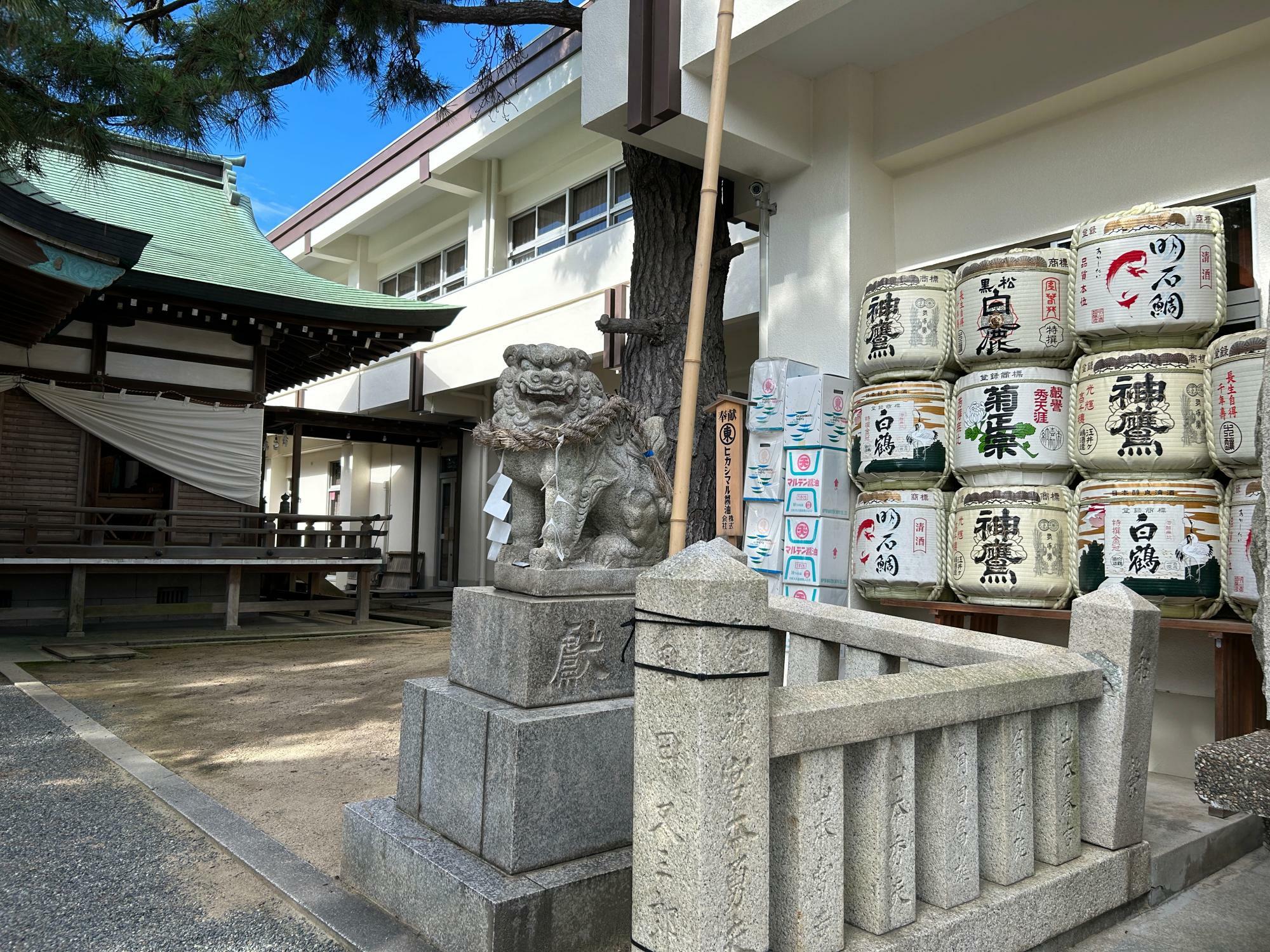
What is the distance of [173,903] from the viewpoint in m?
2.78

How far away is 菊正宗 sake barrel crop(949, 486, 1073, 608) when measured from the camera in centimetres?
452

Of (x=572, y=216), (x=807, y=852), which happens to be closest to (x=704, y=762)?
(x=807, y=852)

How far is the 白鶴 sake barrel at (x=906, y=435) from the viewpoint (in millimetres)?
5039

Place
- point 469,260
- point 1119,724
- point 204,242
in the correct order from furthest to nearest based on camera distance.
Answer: point 469,260 < point 204,242 < point 1119,724

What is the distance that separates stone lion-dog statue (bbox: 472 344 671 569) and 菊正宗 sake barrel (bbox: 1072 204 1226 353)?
274cm

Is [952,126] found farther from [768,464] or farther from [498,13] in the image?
[498,13]

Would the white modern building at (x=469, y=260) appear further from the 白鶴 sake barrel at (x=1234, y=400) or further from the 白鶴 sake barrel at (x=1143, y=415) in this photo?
the 白鶴 sake barrel at (x=1234, y=400)

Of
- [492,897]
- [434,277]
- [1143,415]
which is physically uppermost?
[434,277]

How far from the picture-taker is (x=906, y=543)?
5.06 m

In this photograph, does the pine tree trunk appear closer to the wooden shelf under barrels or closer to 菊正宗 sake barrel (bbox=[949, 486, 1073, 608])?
菊正宗 sake barrel (bbox=[949, 486, 1073, 608])

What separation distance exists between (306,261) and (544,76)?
8.80 metres

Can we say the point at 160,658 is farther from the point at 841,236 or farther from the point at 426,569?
the point at 426,569


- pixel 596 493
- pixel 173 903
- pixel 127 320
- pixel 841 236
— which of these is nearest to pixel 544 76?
pixel 127 320

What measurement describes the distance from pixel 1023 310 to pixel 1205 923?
311cm
